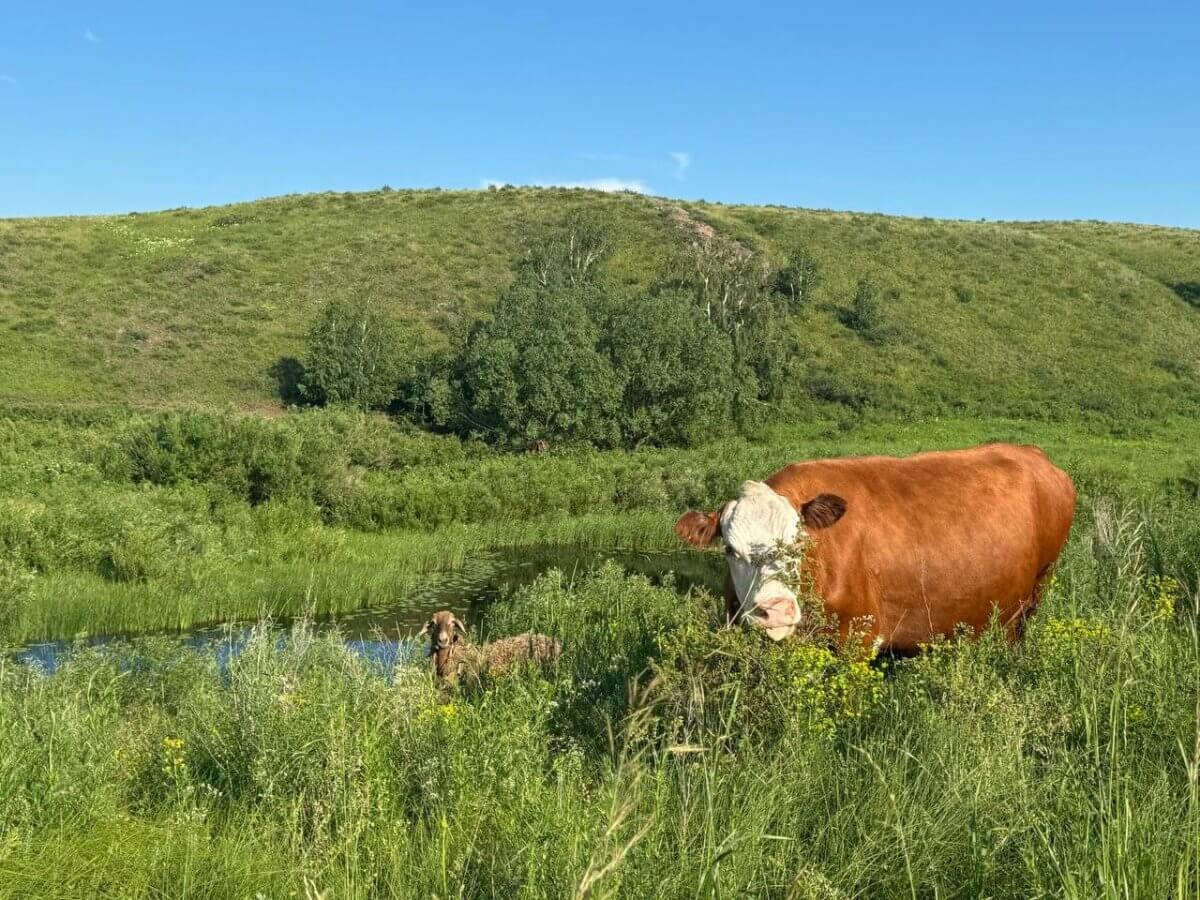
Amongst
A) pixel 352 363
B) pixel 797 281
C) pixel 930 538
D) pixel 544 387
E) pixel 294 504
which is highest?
pixel 797 281

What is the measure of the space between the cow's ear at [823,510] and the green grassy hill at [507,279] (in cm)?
3453

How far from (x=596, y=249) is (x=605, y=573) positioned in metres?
41.2

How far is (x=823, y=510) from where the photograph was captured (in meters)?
6.05

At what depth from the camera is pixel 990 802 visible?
3.54 meters

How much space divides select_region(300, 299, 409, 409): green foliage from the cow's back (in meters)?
31.5

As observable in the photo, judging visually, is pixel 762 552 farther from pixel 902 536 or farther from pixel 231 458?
pixel 231 458

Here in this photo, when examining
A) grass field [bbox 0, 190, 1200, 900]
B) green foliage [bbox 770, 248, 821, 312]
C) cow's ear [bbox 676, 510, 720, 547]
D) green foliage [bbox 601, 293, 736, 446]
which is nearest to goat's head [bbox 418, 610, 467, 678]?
grass field [bbox 0, 190, 1200, 900]

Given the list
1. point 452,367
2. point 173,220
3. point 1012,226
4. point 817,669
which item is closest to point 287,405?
point 452,367

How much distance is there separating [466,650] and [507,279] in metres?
45.4

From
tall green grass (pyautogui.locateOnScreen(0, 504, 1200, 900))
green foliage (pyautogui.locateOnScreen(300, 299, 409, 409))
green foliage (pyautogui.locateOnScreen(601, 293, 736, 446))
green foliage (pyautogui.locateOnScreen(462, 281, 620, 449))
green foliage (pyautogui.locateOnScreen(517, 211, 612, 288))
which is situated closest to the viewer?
tall green grass (pyautogui.locateOnScreen(0, 504, 1200, 900))

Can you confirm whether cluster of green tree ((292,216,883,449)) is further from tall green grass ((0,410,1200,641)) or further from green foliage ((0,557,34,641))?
green foliage ((0,557,34,641))

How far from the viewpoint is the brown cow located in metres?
5.80

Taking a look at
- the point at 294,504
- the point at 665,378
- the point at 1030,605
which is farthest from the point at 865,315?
the point at 1030,605

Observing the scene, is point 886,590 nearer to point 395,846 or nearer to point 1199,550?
point 395,846
